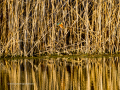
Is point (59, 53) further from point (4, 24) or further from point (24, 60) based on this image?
point (4, 24)

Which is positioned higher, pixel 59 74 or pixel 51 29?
pixel 51 29

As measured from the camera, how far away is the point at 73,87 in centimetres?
389

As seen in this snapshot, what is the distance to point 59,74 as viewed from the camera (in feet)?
16.0

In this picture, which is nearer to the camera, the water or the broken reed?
the water

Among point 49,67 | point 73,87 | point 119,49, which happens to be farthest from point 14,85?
point 119,49

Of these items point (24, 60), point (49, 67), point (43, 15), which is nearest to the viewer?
point (49, 67)

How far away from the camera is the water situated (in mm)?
4008

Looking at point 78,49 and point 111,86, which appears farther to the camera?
point 78,49

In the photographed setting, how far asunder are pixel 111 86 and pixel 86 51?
3046mm

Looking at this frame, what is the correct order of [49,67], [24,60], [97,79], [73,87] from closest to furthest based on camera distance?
[73,87], [97,79], [49,67], [24,60]

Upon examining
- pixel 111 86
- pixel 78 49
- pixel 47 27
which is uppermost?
pixel 47 27

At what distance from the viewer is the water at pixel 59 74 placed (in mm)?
4008

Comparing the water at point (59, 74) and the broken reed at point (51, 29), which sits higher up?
the broken reed at point (51, 29)

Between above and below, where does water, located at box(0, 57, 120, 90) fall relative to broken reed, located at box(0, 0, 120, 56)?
below
